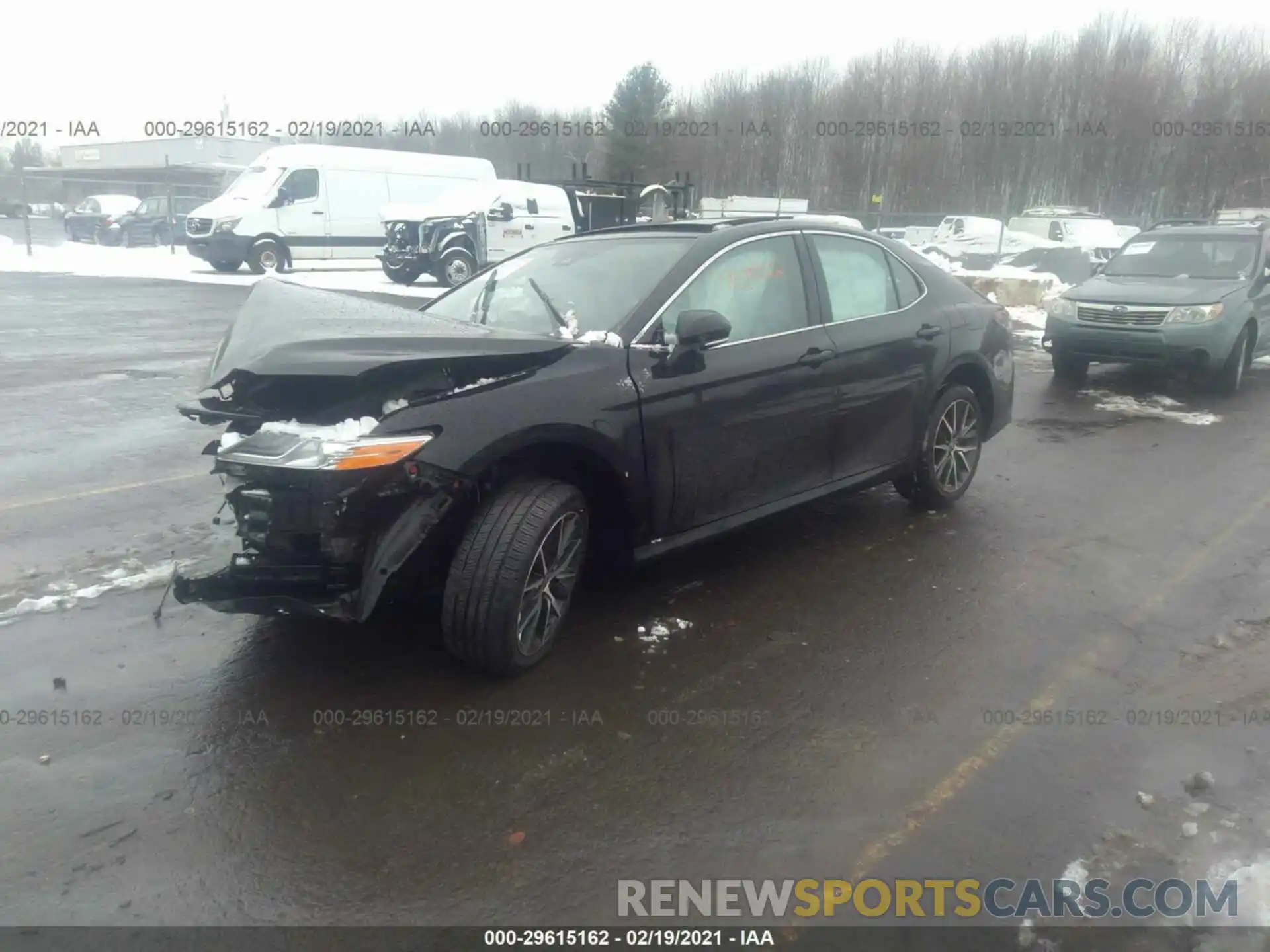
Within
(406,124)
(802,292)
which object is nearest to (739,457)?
(802,292)

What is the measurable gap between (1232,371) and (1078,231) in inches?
677

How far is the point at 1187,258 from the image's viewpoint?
34.7 ft

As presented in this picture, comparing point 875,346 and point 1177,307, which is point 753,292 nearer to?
point 875,346

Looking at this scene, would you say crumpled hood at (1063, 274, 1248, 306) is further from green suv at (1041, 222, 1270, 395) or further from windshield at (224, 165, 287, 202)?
windshield at (224, 165, 287, 202)

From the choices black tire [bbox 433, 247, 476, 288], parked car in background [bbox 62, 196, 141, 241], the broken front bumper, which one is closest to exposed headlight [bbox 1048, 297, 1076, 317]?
the broken front bumper

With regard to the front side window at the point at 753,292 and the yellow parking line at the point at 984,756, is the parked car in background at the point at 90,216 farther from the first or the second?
the yellow parking line at the point at 984,756

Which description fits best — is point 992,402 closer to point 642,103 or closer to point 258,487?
point 258,487

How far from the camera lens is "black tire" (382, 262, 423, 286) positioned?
1911cm

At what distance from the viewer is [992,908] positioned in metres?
2.57

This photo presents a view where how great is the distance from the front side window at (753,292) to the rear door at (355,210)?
733 inches

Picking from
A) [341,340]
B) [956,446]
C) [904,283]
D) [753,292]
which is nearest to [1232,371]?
[956,446]

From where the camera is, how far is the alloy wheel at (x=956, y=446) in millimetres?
5559

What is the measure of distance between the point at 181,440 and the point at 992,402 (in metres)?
5.67

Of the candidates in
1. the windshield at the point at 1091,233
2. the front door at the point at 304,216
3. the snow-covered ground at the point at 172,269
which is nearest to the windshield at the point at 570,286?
the snow-covered ground at the point at 172,269
